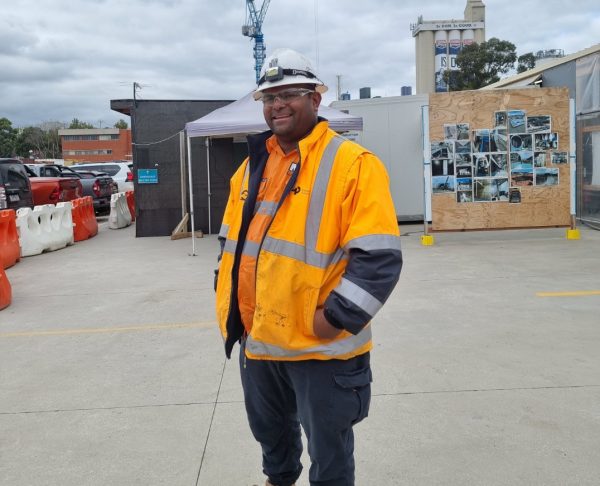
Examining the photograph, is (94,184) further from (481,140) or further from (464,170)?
(481,140)

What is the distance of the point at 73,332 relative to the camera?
575 cm

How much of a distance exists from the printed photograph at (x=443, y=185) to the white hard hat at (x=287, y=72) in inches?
330

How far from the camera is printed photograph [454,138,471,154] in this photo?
33.7 feet

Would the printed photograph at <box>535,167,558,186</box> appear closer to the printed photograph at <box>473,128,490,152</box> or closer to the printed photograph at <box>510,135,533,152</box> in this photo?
the printed photograph at <box>510,135,533,152</box>

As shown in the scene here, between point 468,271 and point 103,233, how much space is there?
10.0 metres

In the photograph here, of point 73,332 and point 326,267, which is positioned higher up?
point 326,267

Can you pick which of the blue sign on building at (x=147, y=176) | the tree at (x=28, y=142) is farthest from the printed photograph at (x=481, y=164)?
the tree at (x=28, y=142)

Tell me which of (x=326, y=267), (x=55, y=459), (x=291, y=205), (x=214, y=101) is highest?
(x=214, y=101)

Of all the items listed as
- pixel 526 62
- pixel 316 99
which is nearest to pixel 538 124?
pixel 316 99

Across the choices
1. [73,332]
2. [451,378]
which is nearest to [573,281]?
[451,378]

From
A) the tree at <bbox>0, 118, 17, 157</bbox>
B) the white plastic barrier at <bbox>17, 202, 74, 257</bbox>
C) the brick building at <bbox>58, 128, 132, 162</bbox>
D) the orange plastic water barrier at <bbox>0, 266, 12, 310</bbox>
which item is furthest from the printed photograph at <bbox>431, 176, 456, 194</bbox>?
the brick building at <bbox>58, 128, 132, 162</bbox>

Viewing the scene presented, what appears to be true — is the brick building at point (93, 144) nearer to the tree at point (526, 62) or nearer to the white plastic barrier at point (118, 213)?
the tree at point (526, 62)

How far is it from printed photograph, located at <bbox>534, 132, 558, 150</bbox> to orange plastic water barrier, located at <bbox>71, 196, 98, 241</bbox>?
31.7 ft

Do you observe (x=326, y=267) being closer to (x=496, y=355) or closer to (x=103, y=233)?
(x=496, y=355)
